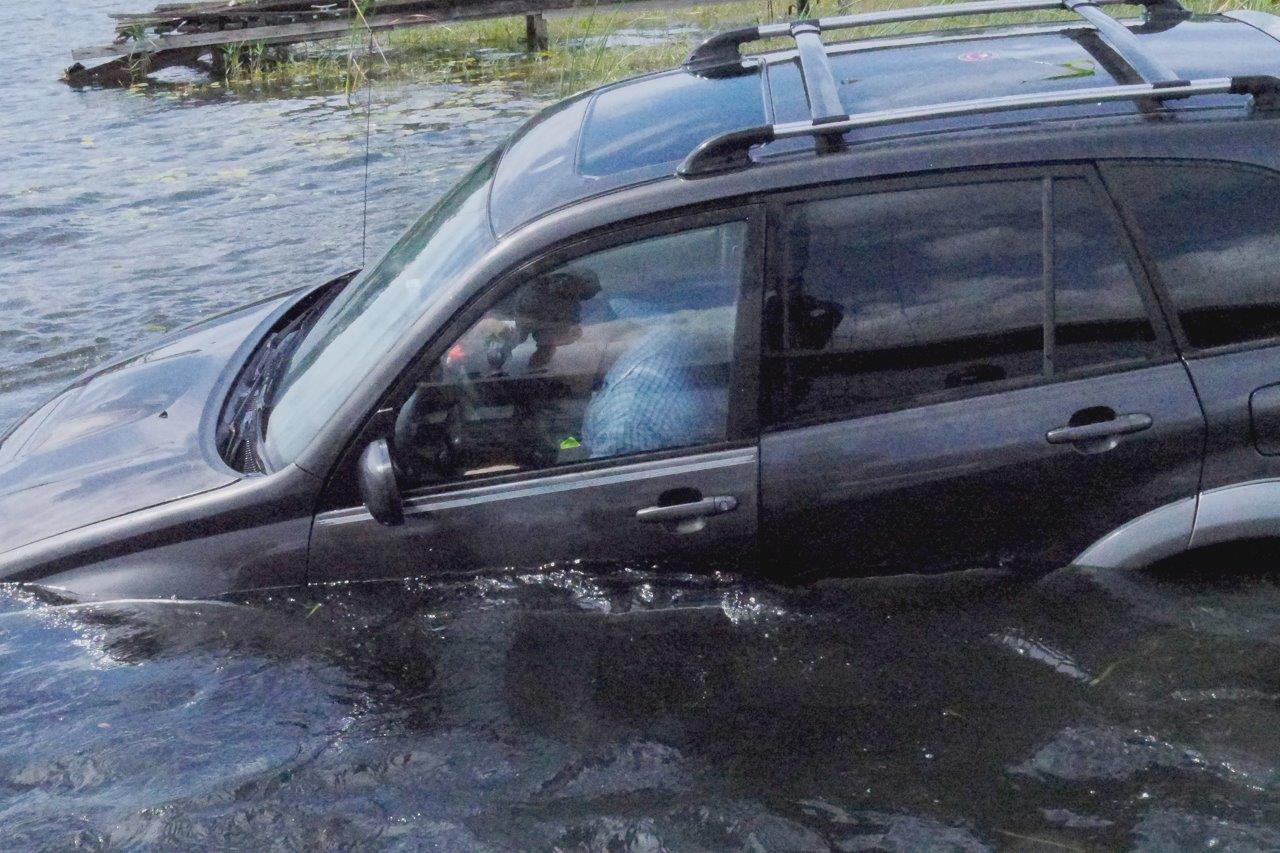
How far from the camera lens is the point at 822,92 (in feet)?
12.3

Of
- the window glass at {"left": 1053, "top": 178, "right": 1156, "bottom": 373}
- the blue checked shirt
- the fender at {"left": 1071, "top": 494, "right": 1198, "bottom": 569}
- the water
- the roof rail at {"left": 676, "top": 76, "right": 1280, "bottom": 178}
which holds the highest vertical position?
the roof rail at {"left": 676, "top": 76, "right": 1280, "bottom": 178}

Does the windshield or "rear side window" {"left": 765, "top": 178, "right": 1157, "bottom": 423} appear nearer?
"rear side window" {"left": 765, "top": 178, "right": 1157, "bottom": 423}

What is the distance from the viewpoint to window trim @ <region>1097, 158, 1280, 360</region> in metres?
3.50

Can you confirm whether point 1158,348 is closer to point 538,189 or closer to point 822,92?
point 822,92

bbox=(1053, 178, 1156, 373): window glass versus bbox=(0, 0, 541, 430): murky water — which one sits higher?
bbox=(1053, 178, 1156, 373): window glass

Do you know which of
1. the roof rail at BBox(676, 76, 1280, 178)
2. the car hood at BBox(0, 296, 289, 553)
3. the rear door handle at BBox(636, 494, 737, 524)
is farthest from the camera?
the car hood at BBox(0, 296, 289, 553)

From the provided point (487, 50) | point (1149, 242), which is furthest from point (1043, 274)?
point (487, 50)

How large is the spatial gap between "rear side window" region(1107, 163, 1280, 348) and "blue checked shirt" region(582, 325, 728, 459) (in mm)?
1182

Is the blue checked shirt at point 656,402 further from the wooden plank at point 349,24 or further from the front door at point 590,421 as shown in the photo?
the wooden plank at point 349,24

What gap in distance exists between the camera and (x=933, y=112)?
11.4 ft

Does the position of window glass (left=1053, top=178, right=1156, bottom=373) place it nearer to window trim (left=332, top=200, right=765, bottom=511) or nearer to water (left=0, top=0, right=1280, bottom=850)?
water (left=0, top=0, right=1280, bottom=850)

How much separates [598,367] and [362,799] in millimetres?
1279

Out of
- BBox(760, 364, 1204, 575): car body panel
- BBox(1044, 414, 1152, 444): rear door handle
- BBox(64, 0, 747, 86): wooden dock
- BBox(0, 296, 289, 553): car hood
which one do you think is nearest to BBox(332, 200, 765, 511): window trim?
BBox(760, 364, 1204, 575): car body panel

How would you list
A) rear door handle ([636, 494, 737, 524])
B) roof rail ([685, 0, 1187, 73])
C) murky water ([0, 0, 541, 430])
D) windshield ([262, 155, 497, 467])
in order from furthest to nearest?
murky water ([0, 0, 541, 430]) < roof rail ([685, 0, 1187, 73]) < windshield ([262, 155, 497, 467]) < rear door handle ([636, 494, 737, 524])
